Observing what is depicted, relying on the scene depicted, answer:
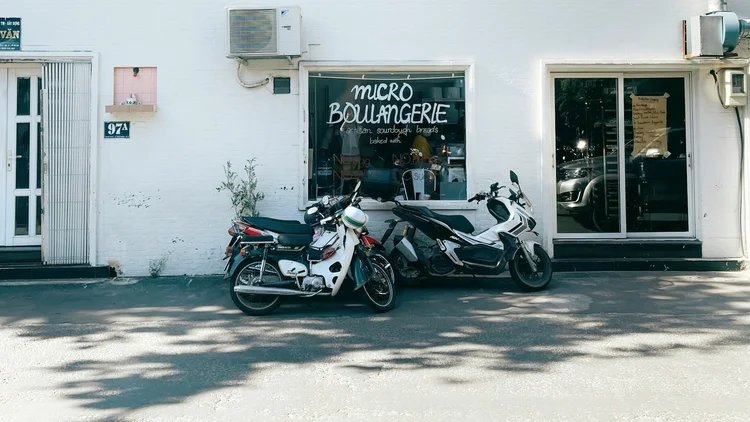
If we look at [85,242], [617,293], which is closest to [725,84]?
[617,293]

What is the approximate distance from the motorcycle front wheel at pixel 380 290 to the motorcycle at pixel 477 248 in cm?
90

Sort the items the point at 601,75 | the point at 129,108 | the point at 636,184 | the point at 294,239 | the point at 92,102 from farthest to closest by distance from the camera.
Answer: the point at 636,184, the point at 601,75, the point at 92,102, the point at 129,108, the point at 294,239

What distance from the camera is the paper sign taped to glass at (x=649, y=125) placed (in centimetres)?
931

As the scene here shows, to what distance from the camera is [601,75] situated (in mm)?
9234

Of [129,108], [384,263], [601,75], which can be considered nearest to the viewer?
[384,263]

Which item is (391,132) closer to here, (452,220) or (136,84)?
(452,220)

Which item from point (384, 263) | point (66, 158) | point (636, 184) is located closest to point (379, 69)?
point (384, 263)

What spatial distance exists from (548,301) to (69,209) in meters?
6.39

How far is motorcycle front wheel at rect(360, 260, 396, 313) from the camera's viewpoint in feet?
22.7

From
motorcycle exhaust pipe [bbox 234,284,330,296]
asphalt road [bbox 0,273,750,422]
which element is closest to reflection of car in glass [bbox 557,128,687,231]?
asphalt road [bbox 0,273,750,422]

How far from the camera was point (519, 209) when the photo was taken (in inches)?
314

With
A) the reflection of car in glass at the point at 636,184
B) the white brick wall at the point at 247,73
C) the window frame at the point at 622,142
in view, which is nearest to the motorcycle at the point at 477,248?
the white brick wall at the point at 247,73

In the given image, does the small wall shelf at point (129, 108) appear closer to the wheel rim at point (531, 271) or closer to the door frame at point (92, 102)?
the door frame at point (92, 102)

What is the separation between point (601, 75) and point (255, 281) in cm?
580
